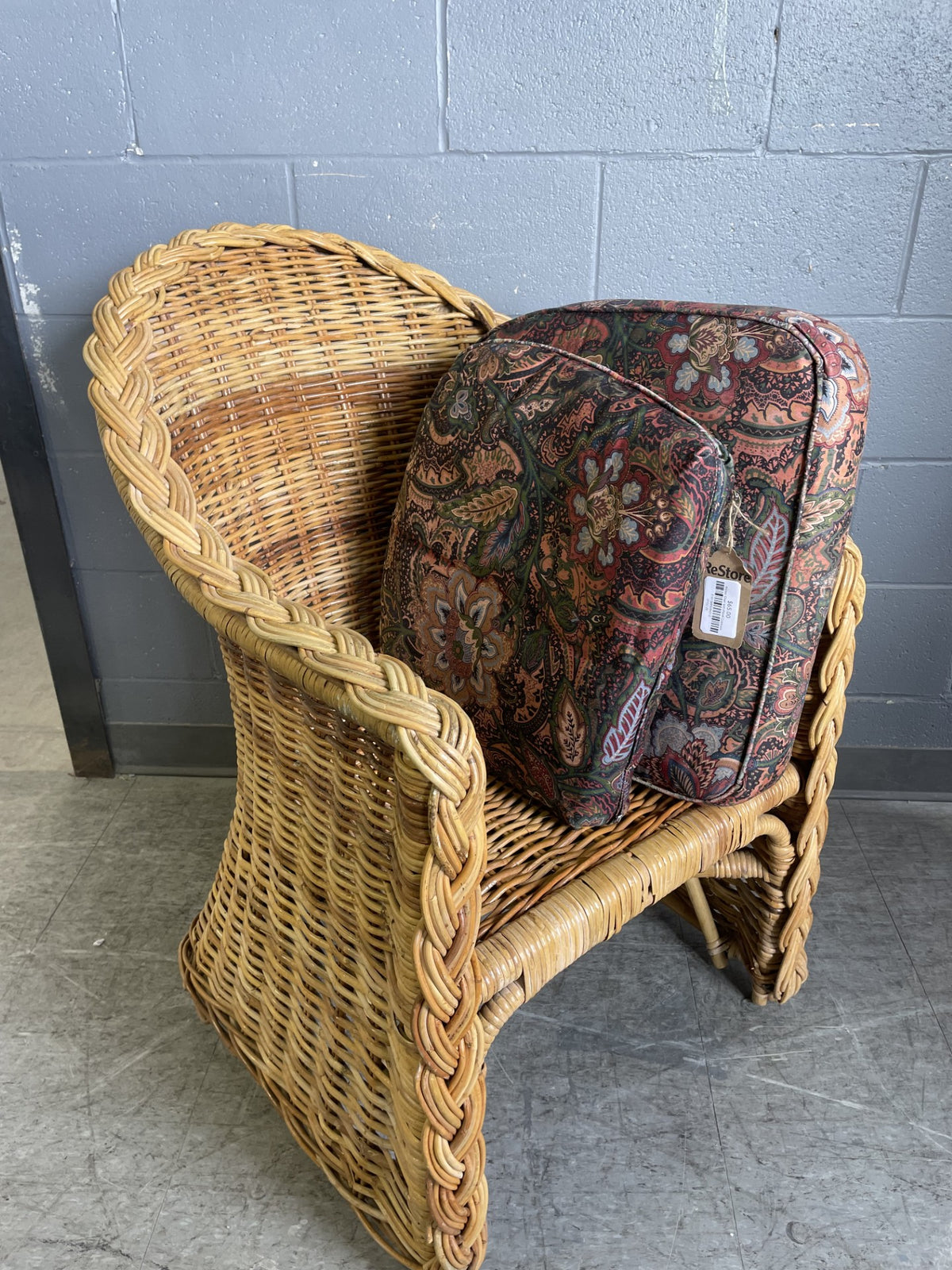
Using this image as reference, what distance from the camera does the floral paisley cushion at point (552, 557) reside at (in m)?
0.77

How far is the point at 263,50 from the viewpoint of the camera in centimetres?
115

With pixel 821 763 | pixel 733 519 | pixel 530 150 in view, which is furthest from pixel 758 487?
pixel 530 150

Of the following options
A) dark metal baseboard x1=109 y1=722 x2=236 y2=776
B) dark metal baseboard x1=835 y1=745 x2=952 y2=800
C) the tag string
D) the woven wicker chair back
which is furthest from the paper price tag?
dark metal baseboard x1=109 y1=722 x2=236 y2=776

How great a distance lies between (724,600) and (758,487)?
0.11 meters

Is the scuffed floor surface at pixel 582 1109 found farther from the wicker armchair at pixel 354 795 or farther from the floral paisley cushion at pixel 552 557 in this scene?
the floral paisley cushion at pixel 552 557

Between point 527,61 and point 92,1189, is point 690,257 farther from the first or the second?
point 92,1189

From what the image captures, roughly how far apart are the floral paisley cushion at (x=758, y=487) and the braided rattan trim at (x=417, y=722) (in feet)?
0.95

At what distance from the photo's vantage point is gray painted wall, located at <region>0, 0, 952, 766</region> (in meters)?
1.13

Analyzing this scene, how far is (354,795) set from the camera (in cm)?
76

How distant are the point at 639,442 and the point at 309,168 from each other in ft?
2.35

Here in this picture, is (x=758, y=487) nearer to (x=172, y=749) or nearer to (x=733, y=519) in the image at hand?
(x=733, y=519)

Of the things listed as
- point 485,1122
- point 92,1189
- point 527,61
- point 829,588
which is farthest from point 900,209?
point 92,1189

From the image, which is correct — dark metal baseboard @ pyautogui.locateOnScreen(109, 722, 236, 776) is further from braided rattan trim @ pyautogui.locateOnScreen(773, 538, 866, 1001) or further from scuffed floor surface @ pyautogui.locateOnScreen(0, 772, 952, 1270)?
braided rattan trim @ pyautogui.locateOnScreen(773, 538, 866, 1001)

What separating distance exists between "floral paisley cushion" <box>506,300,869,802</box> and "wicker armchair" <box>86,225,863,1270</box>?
7 cm
